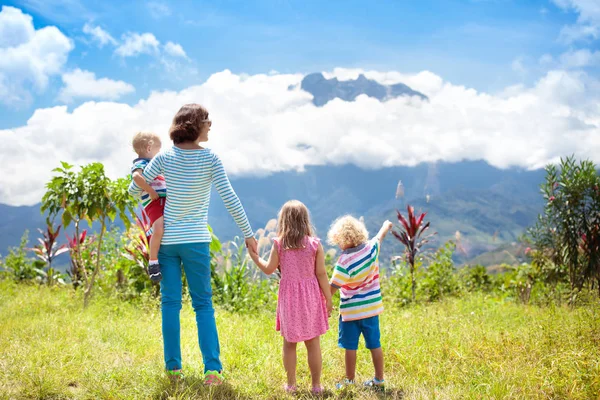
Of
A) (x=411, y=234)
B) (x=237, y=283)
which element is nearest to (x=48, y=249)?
(x=237, y=283)

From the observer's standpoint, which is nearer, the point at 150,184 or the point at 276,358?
the point at 150,184

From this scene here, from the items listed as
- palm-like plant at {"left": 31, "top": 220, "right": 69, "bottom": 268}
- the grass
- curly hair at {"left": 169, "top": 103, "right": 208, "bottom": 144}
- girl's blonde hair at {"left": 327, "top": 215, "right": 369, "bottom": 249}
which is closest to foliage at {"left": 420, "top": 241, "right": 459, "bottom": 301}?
the grass

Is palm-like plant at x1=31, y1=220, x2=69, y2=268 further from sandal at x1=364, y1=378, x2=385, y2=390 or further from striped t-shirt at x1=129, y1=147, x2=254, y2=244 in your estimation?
sandal at x1=364, y1=378, x2=385, y2=390

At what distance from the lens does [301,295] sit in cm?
335

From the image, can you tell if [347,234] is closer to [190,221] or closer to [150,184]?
[190,221]

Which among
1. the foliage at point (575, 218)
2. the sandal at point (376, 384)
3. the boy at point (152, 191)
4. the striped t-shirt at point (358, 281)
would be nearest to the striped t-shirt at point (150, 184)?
the boy at point (152, 191)

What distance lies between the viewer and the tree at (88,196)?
260 inches

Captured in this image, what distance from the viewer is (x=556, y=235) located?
26.5 ft

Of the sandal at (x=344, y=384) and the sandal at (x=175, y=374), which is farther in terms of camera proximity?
the sandal at (x=344, y=384)

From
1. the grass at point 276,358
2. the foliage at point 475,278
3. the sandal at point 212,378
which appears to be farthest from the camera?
the foliage at point 475,278

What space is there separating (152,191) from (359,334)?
1833mm

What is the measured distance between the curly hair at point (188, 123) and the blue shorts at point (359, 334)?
1.78 m

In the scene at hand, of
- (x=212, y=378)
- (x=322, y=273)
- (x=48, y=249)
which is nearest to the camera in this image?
(x=212, y=378)

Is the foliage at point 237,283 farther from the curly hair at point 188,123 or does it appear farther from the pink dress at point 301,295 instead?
the curly hair at point 188,123
